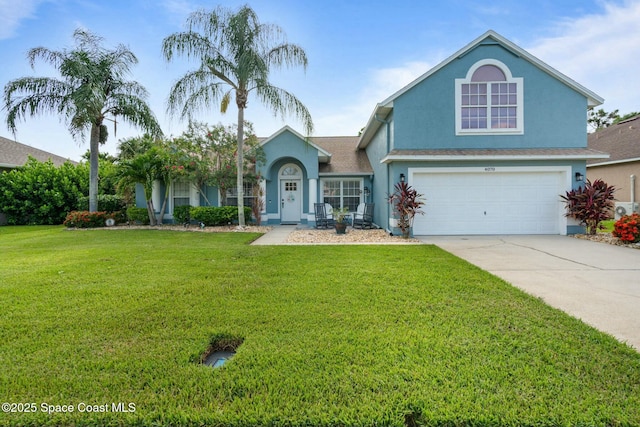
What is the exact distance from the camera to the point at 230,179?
14.1 meters

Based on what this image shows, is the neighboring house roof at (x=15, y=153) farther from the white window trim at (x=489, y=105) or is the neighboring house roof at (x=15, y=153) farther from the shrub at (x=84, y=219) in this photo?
the white window trim at (x=489, y=105)

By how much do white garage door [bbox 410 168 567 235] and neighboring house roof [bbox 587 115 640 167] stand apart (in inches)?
367

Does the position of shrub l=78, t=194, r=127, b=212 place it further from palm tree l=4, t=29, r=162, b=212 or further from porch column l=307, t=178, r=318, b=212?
porch column l=307, t=178, r=318, b=212

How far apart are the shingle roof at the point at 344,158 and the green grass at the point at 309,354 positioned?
10.3 metres

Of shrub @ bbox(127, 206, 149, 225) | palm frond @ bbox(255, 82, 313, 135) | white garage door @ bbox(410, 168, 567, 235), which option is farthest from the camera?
shrub @ bbox(127, 206, 149, 225)

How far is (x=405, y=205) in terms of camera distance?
10.5 m

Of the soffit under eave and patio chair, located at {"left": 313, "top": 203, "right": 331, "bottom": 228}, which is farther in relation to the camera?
patio chair, located at {"left": 313, "top": 203, "right": 331, "bottom": 228}

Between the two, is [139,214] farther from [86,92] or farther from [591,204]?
[591,204]

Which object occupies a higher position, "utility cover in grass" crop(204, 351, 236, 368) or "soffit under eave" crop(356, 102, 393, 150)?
"soffit under eave" crop(356, 102, 393, 150)

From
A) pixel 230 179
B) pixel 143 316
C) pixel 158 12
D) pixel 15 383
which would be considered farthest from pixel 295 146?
pixel 15 383

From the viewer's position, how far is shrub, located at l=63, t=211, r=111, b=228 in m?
14.3

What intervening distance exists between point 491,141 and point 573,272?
21.4ft

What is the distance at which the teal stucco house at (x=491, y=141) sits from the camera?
11.0 meters

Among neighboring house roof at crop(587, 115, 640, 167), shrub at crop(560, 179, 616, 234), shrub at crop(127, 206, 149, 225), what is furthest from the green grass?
neighboring house roof at crop(587, 115, 640, 167)
